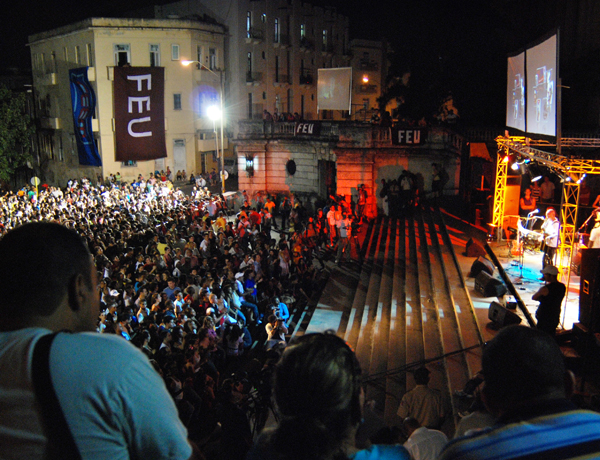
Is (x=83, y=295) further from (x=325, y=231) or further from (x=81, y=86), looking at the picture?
(x=81, y=86)

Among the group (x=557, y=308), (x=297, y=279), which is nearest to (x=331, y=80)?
(x=297, y=279)

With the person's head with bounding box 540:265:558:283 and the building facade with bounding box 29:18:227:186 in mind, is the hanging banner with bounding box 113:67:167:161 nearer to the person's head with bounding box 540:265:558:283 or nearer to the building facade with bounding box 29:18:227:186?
the building facade with bounding box 29:18:227:186

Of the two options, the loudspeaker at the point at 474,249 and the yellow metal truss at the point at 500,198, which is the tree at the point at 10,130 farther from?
the loudspeaker at the point at 474,249

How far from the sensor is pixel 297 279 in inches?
559

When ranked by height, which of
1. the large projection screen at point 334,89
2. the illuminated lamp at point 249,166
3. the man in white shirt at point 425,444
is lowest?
the man in white shirt at point 425,444

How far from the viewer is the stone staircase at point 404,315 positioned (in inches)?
372

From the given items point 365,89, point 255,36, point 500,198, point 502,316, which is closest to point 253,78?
point 255,36

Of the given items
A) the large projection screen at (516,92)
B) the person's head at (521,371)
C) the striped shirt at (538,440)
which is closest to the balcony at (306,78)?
the large projection screen at (516,92)

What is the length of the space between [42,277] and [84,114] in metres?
32.0

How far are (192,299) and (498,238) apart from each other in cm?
1108

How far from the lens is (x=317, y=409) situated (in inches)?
73.7

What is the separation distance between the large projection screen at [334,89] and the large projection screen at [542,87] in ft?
36.0

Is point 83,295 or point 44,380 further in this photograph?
point 83,295

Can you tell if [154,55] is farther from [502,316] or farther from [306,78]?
[502,316]
